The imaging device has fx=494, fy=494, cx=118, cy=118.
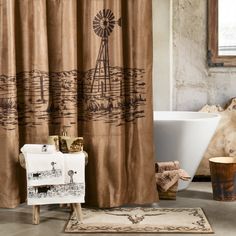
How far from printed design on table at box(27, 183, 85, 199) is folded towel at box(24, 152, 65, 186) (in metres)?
0.05

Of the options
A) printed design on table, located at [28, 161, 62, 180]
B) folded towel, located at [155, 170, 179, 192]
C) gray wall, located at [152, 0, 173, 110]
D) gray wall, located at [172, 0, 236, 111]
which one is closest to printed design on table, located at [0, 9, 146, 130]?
printed design on table, located at [28, 161, 62, 180]

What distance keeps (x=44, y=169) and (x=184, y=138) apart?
111 cm

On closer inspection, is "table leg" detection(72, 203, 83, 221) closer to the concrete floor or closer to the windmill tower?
the concrete floor

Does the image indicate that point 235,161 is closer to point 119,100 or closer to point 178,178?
point 178,178

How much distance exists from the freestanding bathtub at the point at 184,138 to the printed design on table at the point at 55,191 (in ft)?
2.89

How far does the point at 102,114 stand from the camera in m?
3.03

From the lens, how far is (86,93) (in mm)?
3049

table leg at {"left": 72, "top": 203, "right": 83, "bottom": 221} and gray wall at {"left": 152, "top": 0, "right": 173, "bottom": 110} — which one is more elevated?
gray wall at {"left": 152, "top": 0, "right": 173, "bottom": 110}

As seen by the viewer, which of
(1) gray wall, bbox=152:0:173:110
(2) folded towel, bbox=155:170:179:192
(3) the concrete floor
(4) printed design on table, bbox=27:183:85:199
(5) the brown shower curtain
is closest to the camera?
(3) the concrete floor

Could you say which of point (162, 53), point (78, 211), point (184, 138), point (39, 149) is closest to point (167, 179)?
point (184, 138)

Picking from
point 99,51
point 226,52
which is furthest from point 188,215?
point 226,52

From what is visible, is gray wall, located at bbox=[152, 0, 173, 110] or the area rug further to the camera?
gray wall, located at bbox=[152, 0, 173, 110]

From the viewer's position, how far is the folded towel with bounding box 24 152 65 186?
274 cm

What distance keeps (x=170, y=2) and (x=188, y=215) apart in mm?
1872
